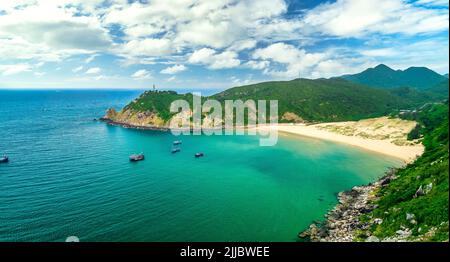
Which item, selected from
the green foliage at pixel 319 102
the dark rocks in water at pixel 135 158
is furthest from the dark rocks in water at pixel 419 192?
the green foliage at pixel 319 102

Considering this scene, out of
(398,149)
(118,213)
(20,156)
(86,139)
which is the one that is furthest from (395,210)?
(86,139)

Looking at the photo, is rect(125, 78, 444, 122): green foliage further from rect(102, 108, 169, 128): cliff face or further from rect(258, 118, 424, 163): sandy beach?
rect(258, 118, 424, 163): sandy beach

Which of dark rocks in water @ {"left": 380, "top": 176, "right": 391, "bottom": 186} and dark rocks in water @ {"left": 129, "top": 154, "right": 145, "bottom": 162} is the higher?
dark rocks in water @ {"left": 129, "top": 154, "right": 145, "bottom": 162}

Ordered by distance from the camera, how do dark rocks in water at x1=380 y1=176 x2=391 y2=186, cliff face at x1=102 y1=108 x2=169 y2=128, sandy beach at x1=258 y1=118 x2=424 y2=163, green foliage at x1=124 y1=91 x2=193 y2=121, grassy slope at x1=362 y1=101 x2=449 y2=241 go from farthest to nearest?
green foliage at x1=124 y1=91 x2=193 y2=121, cliff face at x1=102 y1=108 x2=169 y2=128, sandy beach at x1=258 y1=118 x2=424 y2=163, dark rocks in water at x1=380 y1=176 x2=391 y2=186, grassy slope at x1=362 y1=101 x2=449 y2=241

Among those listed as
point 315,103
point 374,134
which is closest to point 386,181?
point 374,134

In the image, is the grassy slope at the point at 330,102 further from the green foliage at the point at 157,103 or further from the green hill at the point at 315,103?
the green foliage at the point at 157,103

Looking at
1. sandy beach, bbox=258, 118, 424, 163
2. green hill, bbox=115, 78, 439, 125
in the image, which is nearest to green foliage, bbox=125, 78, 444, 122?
green hill, bbox=115, 78, 439, 125

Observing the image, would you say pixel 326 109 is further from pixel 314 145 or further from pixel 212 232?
pixel 212 232
